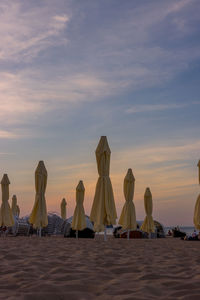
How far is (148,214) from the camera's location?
18.0 meters

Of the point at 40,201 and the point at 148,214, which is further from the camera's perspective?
the point at 148,214

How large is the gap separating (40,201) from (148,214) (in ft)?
21.3

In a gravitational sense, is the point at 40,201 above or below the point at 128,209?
above

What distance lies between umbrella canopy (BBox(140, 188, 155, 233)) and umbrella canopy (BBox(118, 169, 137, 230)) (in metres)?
3.65

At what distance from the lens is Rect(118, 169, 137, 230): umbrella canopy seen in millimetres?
13961

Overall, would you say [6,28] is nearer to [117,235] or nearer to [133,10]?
[133,10]

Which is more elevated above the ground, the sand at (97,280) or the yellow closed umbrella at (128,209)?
the yellow closed umbrella at (128,209)

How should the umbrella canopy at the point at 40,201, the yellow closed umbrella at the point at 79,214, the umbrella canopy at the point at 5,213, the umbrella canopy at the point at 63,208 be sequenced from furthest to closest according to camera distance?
the umbrella canopy at the point at 63,208 < the yellow closed umbrella at the point at 79,214 < the umbrella canopy at the point at 5,213 < the umbrella canopy at the point at 40,201

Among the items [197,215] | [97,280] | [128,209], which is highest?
[128,209]

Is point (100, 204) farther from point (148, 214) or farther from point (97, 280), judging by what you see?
point (148, 214)

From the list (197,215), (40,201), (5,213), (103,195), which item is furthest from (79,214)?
(197,215)

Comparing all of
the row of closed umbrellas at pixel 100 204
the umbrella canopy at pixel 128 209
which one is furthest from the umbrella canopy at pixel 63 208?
the umbrella canopy at pixel 128 209

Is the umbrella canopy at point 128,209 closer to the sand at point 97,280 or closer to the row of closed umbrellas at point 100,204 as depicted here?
the row of closed umbrellas at point 100,204

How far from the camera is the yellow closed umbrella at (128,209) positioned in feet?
45.8
